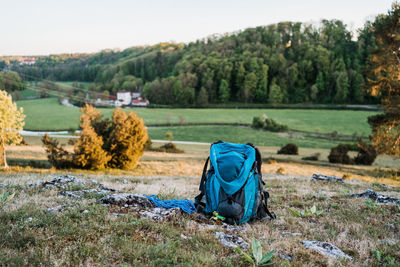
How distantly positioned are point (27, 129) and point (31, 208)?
80.8 meters

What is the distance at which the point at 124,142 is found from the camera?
26.3 metres

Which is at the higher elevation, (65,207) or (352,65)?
(352,65)

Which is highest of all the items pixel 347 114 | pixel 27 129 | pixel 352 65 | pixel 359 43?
pixel 359 43

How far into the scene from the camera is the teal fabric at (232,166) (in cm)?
573

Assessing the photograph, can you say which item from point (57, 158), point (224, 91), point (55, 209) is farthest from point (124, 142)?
point (224, 91)

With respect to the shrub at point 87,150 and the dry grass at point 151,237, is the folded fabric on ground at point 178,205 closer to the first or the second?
the dry grass at point 151,237

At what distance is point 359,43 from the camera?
446ft

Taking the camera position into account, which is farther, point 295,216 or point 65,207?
point 295,216

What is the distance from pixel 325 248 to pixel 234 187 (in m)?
1.98

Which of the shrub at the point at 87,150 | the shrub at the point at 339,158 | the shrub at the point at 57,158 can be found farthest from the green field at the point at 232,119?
the shrub at the point at 87,150

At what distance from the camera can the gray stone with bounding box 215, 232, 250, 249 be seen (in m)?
Answer: 4.46

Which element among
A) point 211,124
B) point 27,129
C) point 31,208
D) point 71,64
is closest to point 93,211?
point 31,208

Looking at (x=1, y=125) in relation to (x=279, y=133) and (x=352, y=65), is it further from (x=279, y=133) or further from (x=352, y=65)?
(x=352, y=65)

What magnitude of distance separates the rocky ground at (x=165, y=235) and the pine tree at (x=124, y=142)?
19109 millimetres
